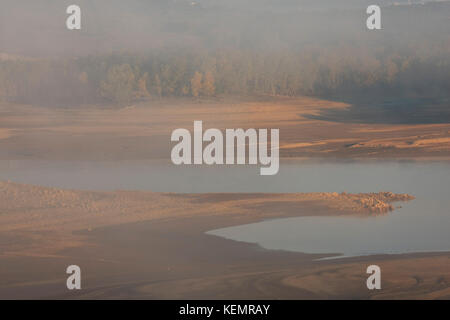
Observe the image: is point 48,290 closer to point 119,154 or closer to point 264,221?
point 264,221

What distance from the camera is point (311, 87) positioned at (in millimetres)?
38344

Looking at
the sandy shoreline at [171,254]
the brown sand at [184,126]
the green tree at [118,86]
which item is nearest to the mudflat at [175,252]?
the sandy shoreline at [171,254]

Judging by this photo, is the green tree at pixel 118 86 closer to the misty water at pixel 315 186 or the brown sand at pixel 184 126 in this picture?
the brown sand at pixel 184 126

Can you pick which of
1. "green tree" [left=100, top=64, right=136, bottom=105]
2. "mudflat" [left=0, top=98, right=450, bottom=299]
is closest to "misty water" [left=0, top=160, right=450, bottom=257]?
"mudflat" [left=0, top=98, right=450, bottom=299]

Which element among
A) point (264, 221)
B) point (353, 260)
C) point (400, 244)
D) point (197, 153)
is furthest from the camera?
point (197, 153)

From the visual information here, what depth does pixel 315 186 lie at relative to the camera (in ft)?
56.3

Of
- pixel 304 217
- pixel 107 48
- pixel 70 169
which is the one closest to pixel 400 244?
pixel 304 217

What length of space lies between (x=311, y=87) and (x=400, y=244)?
1099 inches

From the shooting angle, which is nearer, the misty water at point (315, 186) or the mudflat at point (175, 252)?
the mudflat at point (175, 252)

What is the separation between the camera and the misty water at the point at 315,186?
1117 cm

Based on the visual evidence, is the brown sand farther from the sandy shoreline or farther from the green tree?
the sandy shoreline

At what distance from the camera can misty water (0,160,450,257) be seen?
1117 cm

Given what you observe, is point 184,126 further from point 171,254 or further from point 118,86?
point 171,254

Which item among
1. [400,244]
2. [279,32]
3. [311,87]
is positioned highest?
[279,32]
